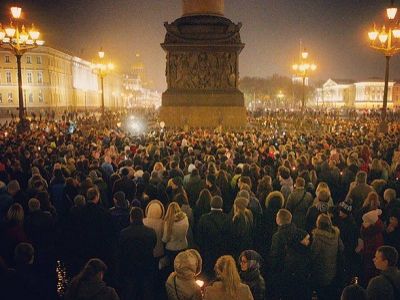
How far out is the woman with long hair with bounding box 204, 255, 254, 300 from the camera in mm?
4402

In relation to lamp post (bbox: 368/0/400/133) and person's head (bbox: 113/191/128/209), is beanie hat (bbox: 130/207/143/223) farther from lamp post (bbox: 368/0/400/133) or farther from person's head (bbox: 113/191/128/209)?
lamp post (bbox: 368/0/400/133)

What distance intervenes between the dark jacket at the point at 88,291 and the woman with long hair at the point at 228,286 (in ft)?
3.50

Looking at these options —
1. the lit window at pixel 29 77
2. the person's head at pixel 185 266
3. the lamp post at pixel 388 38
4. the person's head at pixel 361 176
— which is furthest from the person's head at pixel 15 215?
the lit window at pixel 29 77

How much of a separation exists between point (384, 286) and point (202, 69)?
27.7 metres

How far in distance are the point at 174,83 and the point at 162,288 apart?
83.5 feet

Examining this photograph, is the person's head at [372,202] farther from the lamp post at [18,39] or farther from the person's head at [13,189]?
the lamp post at [18,39]

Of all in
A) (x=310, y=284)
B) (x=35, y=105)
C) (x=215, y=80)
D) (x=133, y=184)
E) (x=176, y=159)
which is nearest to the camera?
(x=310, y=284)

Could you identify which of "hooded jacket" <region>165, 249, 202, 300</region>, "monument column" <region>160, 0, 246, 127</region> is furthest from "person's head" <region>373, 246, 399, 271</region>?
"monument column" <region>160, 0, 246, 127</region>

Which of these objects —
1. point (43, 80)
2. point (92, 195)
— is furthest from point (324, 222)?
point (43, 80)

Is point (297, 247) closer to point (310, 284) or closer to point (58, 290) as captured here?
point (310, 284)

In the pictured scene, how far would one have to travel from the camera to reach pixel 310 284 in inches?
251

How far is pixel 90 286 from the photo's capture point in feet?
14.5

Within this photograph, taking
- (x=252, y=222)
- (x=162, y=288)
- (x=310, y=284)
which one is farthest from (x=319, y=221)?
(x=162, y=288)

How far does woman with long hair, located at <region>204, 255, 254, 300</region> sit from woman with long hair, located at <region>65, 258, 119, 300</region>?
108 centimetres
